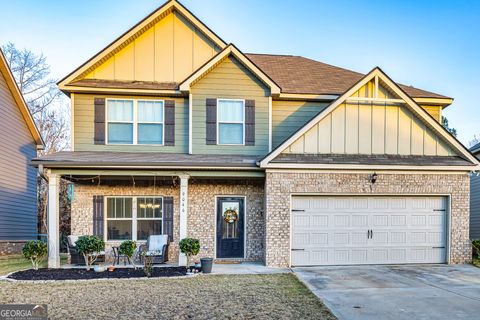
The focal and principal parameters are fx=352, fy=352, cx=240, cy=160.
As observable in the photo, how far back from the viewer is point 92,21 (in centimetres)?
1684

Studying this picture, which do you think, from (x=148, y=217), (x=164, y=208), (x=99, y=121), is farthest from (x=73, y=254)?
(x=99, y=121)

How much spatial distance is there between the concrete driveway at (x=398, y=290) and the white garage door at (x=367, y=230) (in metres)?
0.45

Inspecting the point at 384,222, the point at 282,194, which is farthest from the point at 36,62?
the point at 384,222

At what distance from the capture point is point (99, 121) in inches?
450

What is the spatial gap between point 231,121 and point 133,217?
14.9 ft

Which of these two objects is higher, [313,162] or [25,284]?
[313,162]

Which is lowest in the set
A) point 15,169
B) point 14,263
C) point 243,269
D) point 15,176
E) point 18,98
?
point 14,263

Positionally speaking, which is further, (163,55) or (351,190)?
(163,55)

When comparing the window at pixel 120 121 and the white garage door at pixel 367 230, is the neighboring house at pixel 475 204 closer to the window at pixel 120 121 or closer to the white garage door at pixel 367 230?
the white garage door at pixel 367 230

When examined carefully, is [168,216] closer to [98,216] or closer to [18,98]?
[98,216]

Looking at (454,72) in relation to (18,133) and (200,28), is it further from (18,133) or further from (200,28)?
(18,133)

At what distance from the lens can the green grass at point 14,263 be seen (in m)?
10.6

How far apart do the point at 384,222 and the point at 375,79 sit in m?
4.34

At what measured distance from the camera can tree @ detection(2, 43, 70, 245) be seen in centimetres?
2541
